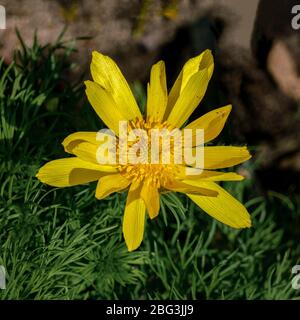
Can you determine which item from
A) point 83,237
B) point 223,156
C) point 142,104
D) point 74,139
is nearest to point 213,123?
point 223,156

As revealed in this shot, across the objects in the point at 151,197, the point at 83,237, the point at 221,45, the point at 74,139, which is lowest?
the point at 83,237

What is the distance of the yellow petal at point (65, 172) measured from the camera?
1.58 m

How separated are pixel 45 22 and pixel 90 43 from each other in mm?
171

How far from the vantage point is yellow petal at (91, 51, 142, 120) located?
1688mm

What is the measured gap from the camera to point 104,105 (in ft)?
5.37

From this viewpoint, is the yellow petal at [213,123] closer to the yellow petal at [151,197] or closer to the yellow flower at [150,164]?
the yellow flower at [150,164]

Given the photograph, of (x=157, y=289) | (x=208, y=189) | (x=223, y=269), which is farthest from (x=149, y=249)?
(x=208, y=189)

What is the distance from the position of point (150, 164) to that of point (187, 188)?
0.47 feet

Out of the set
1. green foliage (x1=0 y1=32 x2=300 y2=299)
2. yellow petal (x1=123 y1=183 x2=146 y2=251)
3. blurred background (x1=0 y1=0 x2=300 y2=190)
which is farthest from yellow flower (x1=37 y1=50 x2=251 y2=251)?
blurred background (x1=0 y1=0 x2=300 y2=190)

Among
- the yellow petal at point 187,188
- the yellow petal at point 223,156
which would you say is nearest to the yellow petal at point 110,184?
the yellow petal at point 187,188

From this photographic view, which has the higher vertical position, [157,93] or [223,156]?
[157,93]

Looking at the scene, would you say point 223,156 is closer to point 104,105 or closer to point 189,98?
point 189,98

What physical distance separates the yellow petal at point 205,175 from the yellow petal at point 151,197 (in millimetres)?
80

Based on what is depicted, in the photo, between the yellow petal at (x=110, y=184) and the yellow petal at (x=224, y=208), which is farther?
the yellow petal at (x=224, y=208)
